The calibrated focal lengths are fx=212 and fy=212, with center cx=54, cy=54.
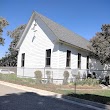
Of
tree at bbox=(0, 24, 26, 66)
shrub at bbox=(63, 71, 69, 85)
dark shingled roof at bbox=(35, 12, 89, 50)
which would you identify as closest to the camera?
shrub at bbox=(63, 71, 69, 85)

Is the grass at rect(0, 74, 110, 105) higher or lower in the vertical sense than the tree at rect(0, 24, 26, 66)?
lower

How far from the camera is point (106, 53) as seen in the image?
1862cm

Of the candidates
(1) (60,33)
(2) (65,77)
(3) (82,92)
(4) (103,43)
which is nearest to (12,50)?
(1) (60,33)

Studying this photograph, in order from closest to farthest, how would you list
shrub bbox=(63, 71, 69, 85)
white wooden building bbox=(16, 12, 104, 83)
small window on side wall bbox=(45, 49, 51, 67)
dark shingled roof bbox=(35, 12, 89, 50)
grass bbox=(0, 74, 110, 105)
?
1. grass bbox=(0, 74, 110, 105)
2. shrub bbox=(63, 71, 69, 85)
3. white wooden building bbox=(16, 12, 104, 83)
4. dark shingled roof bbox=(35, 12, 89, 50)
5. small window on side wall bbox=(45, 49, 51, 67)

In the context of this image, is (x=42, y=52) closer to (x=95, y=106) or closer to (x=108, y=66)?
(x=108, y=66)

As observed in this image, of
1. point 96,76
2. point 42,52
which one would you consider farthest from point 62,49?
point 96,76

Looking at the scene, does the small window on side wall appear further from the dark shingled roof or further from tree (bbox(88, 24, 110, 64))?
tree (bbox(88, 24, 110, 64))

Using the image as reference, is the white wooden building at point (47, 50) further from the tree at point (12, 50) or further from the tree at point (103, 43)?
the tree at point (12, 50)

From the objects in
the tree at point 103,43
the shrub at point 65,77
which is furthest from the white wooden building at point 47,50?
the tree at point 103,43

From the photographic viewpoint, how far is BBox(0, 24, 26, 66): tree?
4418cm

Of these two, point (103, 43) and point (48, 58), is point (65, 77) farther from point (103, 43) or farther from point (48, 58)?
point (103, 43)

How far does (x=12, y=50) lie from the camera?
5016cm

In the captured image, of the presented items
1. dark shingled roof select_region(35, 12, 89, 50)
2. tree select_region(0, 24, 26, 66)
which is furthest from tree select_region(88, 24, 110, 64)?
tree select_region(0, 24, 26, 66)

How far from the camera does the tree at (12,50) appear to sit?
44.2 meters
